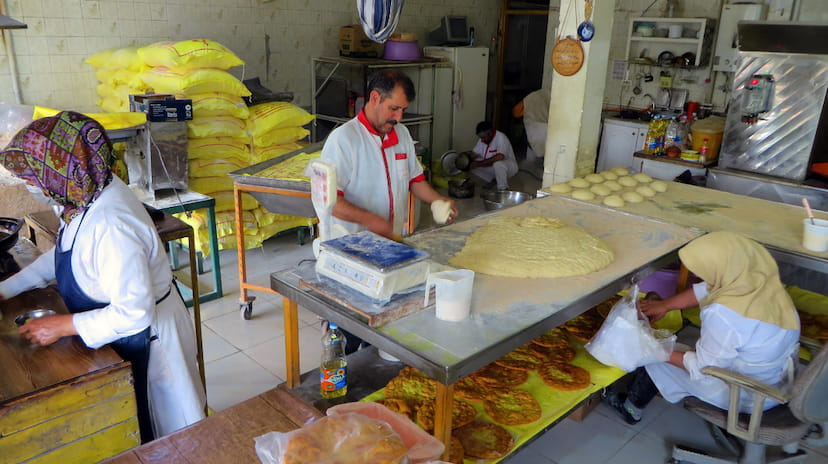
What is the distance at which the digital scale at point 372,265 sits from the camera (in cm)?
162

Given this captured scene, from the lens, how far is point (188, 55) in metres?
4.00

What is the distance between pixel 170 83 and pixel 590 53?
9.64 ft

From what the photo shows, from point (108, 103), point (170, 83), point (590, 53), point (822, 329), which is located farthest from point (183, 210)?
point (822, 329)

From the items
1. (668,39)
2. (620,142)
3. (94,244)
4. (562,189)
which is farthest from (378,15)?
(668,39)

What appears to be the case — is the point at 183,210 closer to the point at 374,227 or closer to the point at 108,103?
the point at 108,103

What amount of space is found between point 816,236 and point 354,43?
4.74 m

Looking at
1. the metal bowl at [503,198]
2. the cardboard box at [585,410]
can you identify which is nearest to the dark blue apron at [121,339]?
the cardboard box at [585,410]

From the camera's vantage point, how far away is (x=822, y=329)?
9.64ft

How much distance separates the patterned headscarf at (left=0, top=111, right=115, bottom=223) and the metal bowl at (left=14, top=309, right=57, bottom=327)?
0.38 meters

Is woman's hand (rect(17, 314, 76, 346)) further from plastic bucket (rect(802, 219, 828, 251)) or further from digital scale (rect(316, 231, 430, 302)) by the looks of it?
plastic bucket (rect(802, 219, 828, 251))

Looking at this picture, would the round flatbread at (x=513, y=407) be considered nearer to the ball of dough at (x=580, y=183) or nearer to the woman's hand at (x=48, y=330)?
the woman's hand at (x=48, y=330)

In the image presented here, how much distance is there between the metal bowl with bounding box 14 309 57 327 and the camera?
187 centimetres

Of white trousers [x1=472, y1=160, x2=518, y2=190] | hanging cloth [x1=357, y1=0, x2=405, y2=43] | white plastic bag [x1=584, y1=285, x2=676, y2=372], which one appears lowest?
white trousers [x1=472, y1=160, x2=518, y2=190]

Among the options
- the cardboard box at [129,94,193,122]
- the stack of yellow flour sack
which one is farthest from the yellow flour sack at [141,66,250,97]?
the cardboard box at [129,94,193,122]
